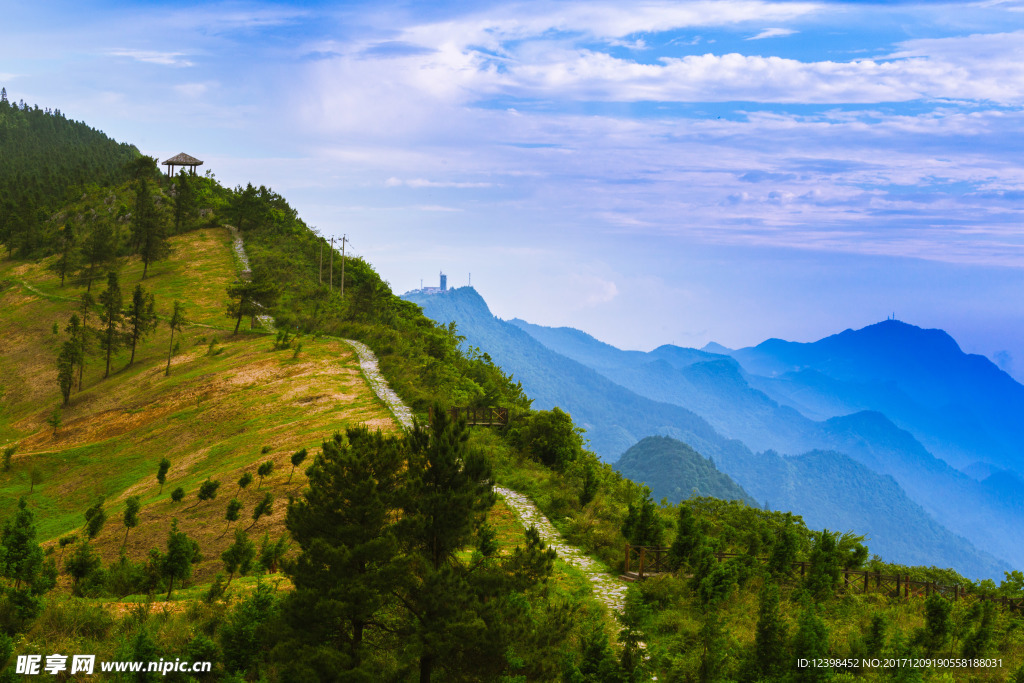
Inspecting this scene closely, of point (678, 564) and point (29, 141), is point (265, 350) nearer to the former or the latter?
point (678, 564)

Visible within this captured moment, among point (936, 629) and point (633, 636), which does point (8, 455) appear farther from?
point (936, 629)

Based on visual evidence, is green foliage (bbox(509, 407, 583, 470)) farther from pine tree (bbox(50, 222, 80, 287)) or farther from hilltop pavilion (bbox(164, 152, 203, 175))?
hilltop pavilion (bbox(164, 152, 203, 175))

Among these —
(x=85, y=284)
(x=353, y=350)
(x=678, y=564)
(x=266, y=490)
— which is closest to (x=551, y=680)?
(x=678, y=564)

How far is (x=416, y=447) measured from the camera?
1431cm

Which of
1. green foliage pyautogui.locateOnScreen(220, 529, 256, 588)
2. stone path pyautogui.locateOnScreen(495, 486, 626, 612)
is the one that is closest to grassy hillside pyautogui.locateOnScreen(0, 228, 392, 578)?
green foliage pyautogui.locateOnScreen(220, 529, 256, 588)

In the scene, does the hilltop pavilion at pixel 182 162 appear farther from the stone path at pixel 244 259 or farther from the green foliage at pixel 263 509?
the green foliage at pixel 263 509

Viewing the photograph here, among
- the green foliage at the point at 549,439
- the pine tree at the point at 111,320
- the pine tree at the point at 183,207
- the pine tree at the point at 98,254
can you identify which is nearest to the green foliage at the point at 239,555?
the green foliage at the point at 549,439

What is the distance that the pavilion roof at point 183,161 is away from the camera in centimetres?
10550

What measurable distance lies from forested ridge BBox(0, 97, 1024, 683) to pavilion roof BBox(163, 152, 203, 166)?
71.6m

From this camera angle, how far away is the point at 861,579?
23.1 m

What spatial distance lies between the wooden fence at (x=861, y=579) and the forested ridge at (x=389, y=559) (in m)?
0.41

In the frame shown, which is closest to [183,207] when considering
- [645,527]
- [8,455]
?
[8,455]

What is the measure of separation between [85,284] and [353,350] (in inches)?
1784

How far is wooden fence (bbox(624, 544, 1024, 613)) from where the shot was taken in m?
19.5
